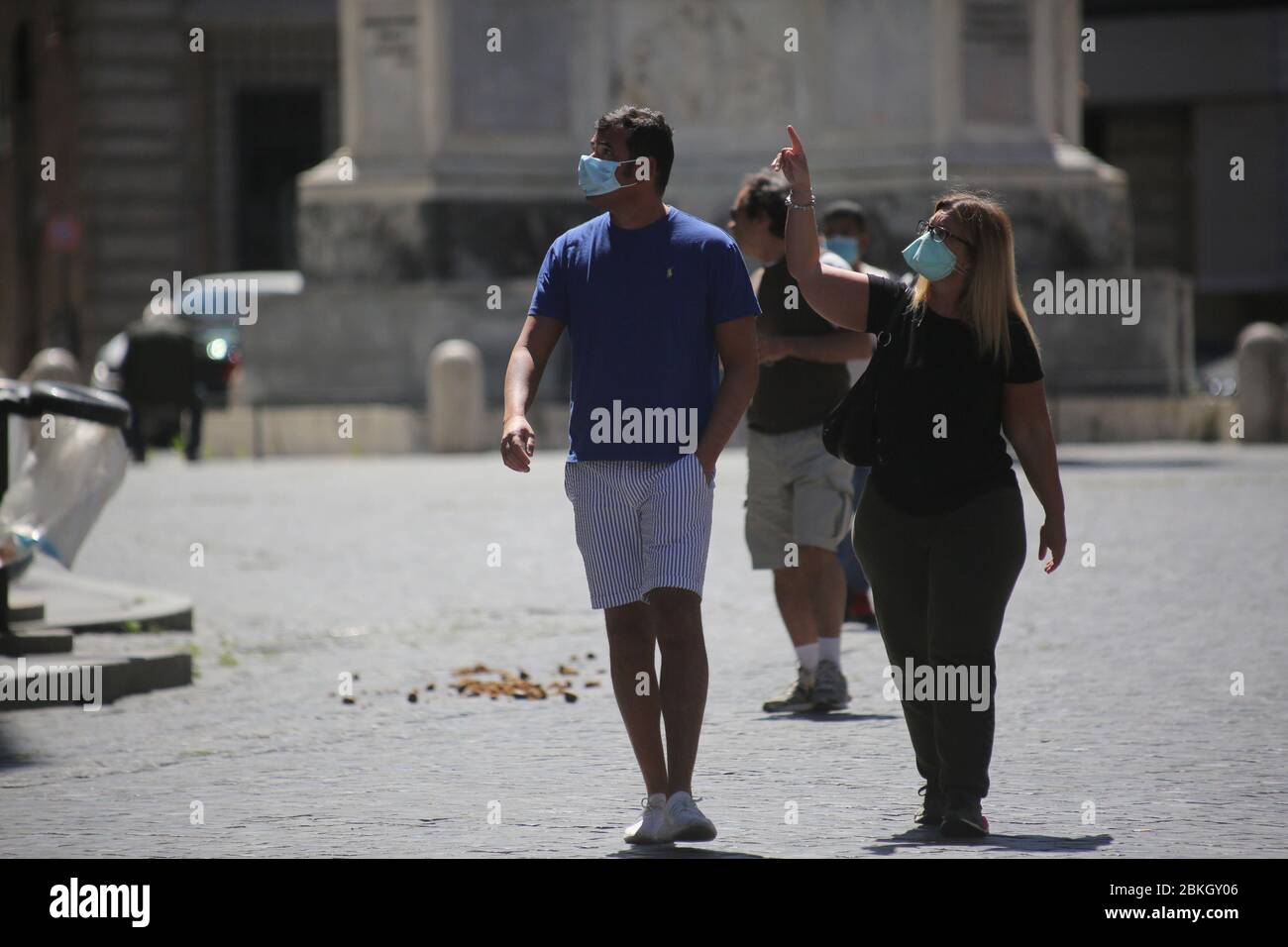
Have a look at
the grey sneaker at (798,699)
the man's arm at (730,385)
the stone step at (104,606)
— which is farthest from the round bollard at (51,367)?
the man's arm at (730,385)

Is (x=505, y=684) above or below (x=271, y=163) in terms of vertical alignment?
below

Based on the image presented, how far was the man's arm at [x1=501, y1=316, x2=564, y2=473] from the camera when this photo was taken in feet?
19.7

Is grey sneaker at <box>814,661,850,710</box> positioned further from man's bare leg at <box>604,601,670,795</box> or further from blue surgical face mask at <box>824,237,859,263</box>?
man's bare leg at <box>604,601,670,795</box>

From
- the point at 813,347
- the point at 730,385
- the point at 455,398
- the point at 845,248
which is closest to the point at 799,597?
the point at 813,347

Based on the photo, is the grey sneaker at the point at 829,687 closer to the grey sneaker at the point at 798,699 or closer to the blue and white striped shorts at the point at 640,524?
the grey sneaker at the point at 798,699

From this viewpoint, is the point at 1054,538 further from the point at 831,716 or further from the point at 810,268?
the point at 831,716

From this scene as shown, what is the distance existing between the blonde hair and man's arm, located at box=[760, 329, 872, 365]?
2.18 meters

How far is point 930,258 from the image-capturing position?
6.21 metres

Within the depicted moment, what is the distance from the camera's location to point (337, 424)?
23625mm

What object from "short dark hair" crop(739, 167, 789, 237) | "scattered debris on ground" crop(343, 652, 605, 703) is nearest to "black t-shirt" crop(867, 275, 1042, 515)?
"short dark hair" crop(739, 167, 789, 237)

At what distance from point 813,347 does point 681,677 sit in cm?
250

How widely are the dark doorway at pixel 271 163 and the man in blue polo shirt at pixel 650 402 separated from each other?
35.5 metres

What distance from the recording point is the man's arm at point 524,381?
601cm
